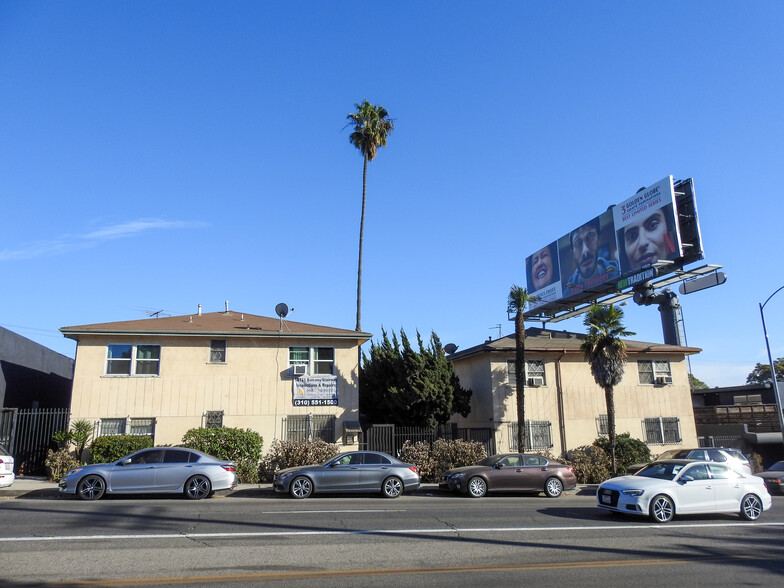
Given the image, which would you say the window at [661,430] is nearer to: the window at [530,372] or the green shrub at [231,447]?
the window at [530,372]

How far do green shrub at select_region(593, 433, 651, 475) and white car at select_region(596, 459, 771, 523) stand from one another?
11.0 metres

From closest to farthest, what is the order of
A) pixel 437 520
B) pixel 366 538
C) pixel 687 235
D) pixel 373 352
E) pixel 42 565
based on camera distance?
pixel 42 565 < pixel 366 538 < pixel 437 520 < pixel 373 352 < pixel 687 235

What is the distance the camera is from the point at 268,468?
2069cm

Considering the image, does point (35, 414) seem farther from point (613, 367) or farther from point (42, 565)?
point (613, 367)

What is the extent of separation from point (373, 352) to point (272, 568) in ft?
64.6

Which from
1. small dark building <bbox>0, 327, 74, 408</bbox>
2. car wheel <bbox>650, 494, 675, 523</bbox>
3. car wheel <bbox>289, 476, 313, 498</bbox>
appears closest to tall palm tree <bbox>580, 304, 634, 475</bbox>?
car wheel <bbox>650, 494, 675, 523</bbox>

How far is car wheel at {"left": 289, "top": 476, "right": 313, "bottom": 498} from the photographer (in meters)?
16.6

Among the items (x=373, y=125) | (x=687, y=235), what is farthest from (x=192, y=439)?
(x=687, y=235)

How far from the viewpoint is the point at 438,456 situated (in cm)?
2178

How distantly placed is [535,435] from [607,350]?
15.7 ft

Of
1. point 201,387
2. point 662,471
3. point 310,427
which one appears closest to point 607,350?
point 662,471

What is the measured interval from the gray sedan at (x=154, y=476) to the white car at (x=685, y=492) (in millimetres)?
9614

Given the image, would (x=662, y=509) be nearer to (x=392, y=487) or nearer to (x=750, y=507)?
(x=750, y=507)

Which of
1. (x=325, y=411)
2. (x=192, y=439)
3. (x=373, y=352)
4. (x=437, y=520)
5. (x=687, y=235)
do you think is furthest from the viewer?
(x=687, y=235)
